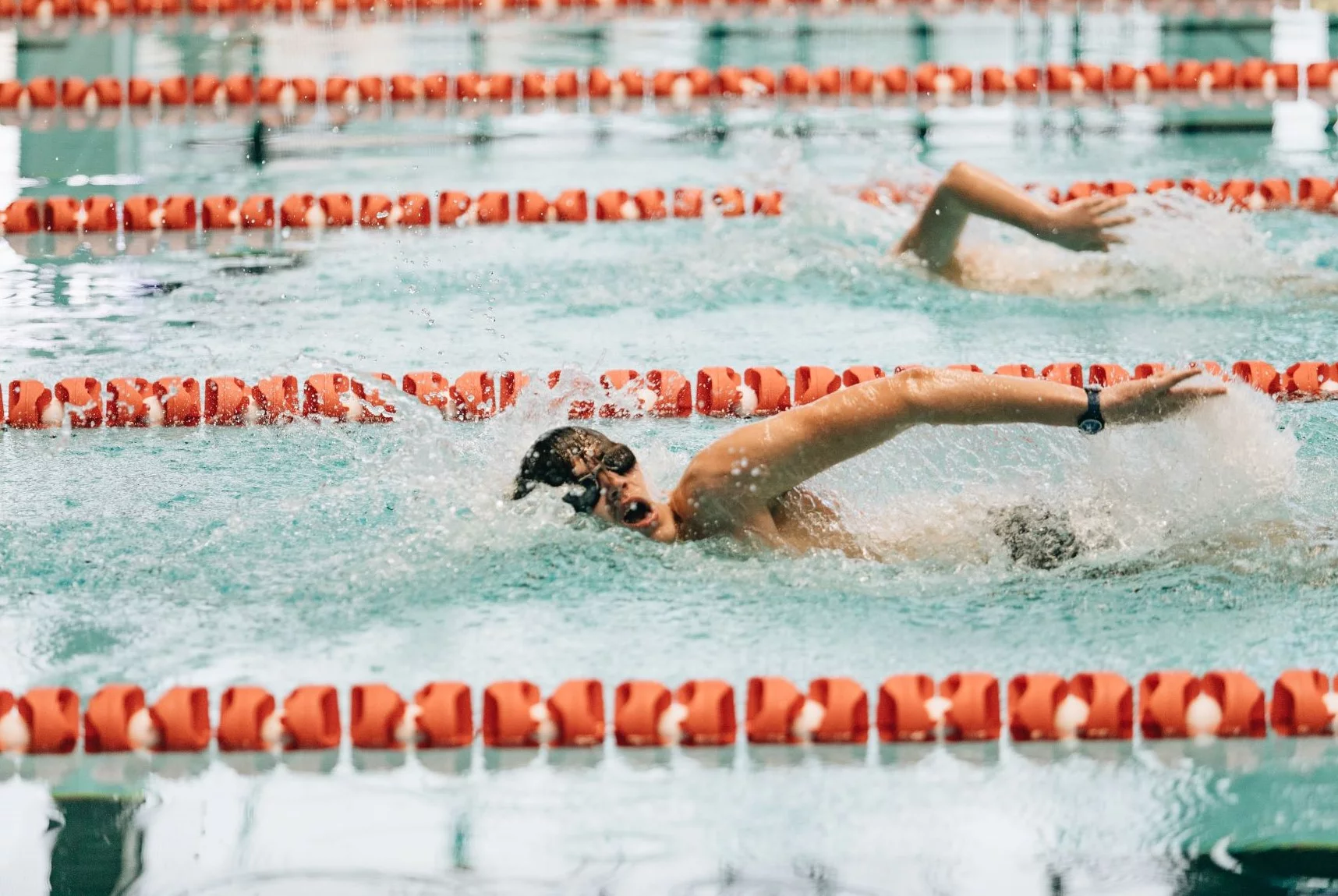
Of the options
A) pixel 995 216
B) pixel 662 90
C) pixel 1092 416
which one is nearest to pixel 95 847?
pixel 1092 416

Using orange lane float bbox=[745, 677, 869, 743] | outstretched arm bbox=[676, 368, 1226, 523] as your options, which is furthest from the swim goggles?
orange lane float bbox=[745, 677, 869, 743]

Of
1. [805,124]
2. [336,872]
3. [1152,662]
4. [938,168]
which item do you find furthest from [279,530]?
[805,124]

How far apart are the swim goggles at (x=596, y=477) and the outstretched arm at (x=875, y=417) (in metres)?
0.15

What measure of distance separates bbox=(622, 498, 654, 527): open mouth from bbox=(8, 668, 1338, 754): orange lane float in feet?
1.05

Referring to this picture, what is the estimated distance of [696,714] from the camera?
118 inches

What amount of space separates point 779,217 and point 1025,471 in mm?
2796

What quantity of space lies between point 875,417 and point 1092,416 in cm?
37

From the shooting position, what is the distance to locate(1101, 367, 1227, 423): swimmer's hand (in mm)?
2938

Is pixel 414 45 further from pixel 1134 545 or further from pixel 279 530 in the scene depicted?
pixel 1134 545

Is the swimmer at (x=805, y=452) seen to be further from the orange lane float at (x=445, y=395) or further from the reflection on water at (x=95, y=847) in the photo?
the orange lane float at (x=445, y=395)

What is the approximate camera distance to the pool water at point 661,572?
268 centimetres

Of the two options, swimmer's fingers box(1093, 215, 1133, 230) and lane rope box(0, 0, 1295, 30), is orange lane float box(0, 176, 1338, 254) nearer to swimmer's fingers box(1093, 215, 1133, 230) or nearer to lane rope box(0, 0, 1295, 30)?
swimmer's fingers box(1093, 215, 1133, 230)

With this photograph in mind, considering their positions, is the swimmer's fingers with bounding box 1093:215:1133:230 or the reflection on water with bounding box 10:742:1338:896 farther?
the swimmer's fingers with bounding box 1093:215:1133:230

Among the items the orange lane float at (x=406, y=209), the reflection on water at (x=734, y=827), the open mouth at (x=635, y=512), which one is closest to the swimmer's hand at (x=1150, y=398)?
the reflection on water at (x=734, y=827)
